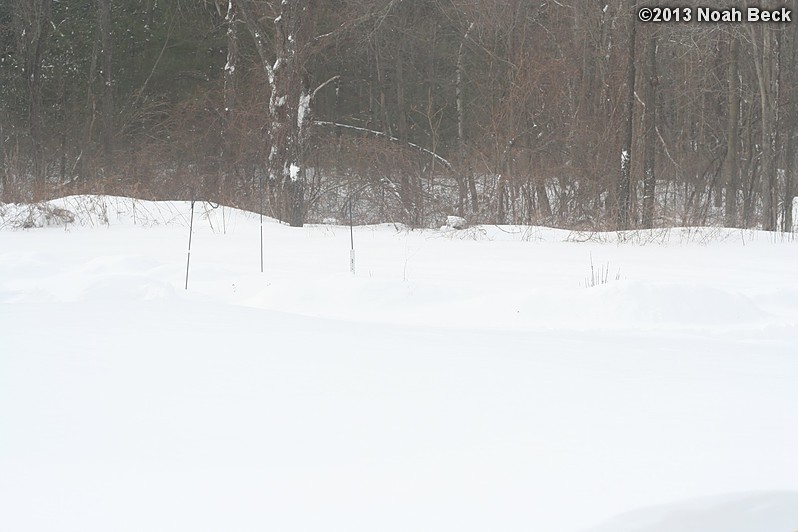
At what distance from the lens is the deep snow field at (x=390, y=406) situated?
2279 millimetres

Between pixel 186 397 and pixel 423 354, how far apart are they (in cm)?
130

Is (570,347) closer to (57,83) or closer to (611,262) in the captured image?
(611,262)

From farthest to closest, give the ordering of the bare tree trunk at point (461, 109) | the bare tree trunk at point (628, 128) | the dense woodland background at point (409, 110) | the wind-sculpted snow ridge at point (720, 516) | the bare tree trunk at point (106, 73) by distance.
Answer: the bare tree trunk at point (106, 73)
the bare tree trunk at point (461, 109)
the dense woodland background at point (409, 110)
the bare tree trunk at point (628, 128)
the wind-sculpted snow ridge at point (720, 516)

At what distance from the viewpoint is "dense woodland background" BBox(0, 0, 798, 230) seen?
1574cm

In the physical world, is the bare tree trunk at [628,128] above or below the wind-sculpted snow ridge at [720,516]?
above

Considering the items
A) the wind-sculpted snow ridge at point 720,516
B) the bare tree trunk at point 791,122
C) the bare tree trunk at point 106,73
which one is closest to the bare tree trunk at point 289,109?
the bare tree trunk at point 791,122

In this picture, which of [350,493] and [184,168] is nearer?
[350,493]

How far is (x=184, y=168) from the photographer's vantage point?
22719 mm

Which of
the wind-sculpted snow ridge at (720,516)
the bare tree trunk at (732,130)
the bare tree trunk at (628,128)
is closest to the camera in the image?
the wind-sculpted snow ridge at (720,516)

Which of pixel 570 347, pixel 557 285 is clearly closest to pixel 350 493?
pixel 570 347

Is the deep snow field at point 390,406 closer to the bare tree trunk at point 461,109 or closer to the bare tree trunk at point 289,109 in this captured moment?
the bare tree trunk at point 289,109

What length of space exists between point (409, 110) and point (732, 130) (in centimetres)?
962

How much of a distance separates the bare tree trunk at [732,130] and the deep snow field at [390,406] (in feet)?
42.9

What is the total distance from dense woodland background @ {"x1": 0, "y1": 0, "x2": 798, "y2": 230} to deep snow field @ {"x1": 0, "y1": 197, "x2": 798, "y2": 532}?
7.81 metres
